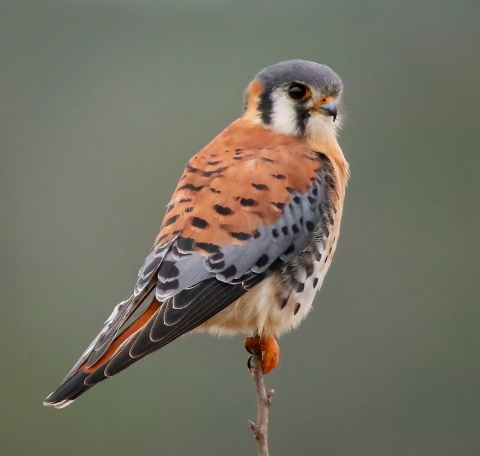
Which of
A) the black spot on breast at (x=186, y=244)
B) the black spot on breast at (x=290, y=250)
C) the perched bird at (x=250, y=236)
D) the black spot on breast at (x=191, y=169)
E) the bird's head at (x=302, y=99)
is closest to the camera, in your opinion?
the perched bird at (x=250, y=236)

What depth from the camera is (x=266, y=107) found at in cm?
274

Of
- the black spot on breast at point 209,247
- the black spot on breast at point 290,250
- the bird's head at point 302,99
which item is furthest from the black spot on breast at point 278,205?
the bird's head at point 302,99

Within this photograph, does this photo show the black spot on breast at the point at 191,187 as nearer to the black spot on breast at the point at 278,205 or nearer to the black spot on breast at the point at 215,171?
the black spot on breast at the point at 215,171

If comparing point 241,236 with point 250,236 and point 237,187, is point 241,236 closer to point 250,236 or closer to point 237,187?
point 250,236

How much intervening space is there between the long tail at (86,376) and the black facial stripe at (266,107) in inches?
34.3

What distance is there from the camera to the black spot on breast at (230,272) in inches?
90.1

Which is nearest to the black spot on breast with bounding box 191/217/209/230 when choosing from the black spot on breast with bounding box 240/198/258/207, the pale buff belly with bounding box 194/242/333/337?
the black spot on breast with bounding box 240/198/258/207

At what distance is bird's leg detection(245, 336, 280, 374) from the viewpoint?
2.56m

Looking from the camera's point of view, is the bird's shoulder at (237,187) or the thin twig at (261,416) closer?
the thin twig at (261,416)

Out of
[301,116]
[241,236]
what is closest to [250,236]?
[241,236]

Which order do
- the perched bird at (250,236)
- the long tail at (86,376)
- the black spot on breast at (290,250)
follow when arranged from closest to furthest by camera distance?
1. the long tail at (86,376)
2. the perched bird at (250,236)
3. the black spot on breast at (290,250)

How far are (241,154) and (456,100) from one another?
5.75m

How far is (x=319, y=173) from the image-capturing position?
8.36ft

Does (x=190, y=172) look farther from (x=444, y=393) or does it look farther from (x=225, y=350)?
(x=444, y=393)
